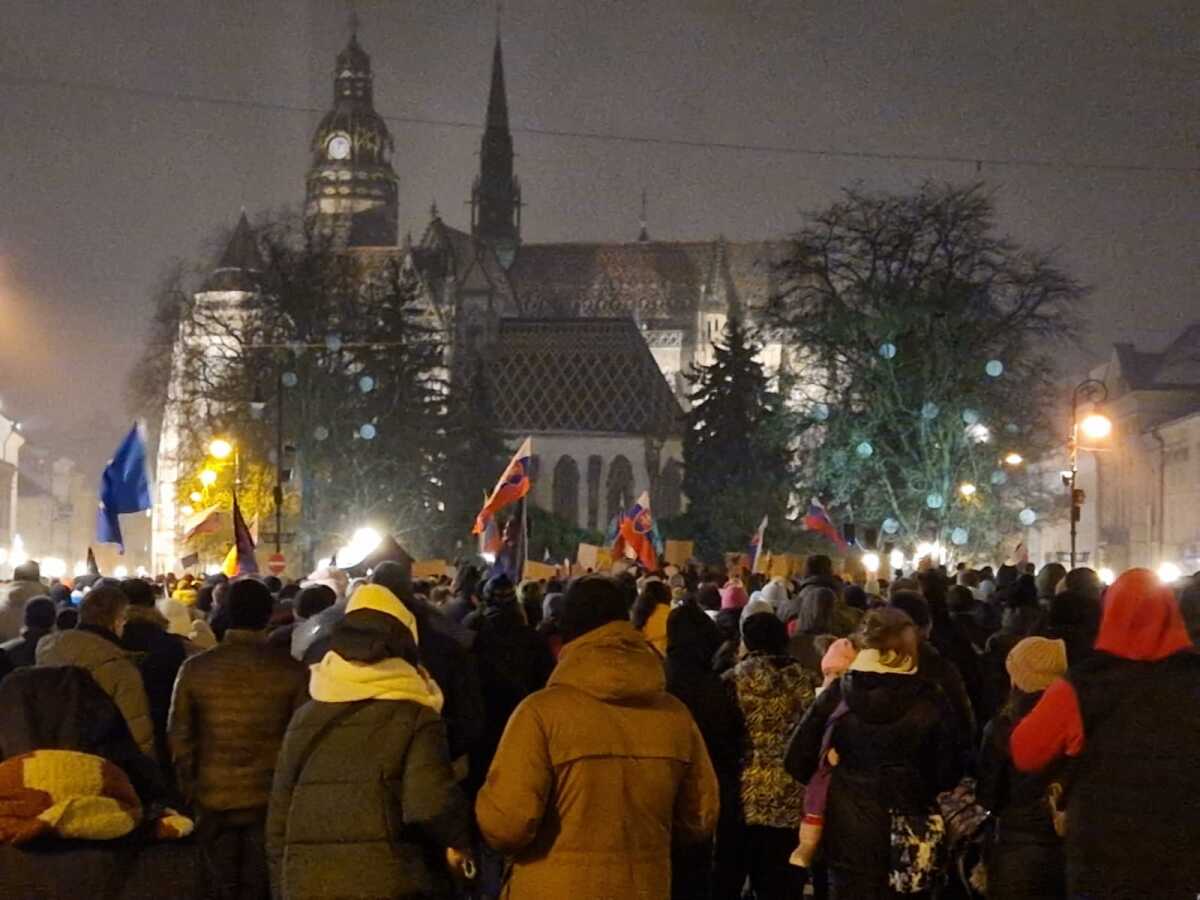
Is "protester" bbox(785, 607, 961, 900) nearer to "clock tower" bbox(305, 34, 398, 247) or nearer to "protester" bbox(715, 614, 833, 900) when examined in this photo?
"protester" bbox(715, 614, 833, 900)

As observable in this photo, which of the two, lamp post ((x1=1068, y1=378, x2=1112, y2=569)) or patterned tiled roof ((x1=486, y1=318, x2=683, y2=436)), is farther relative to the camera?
Result: patterned tiled roof ((x1=486, y1=318, x2=683, y2=436))

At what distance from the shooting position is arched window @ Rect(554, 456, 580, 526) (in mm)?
113625

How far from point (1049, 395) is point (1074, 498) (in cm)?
1586

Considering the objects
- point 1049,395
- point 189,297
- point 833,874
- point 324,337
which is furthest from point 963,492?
point 833,874

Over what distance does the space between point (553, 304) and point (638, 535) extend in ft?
366

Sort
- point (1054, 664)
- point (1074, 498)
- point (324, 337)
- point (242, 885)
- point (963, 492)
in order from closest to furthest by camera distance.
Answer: point (1054, 664) < point (242, 885) < point (1074, 498) < point (963, 492) < point (324, 337)

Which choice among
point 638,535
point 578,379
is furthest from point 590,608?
point 578,379

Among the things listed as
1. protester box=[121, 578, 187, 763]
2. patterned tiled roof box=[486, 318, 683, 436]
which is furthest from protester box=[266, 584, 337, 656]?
patterned tiled roof box=[486, 318, 683, 436]

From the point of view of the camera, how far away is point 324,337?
60.6 meters

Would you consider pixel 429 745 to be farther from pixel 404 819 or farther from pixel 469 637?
pixel 469 637

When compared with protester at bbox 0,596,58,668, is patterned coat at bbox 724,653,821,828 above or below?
below

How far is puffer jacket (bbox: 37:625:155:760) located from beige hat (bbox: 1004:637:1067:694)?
3.82 metres

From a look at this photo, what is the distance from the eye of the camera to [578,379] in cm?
11931

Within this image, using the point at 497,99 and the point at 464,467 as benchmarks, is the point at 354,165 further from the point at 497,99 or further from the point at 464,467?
the point at 464,467
